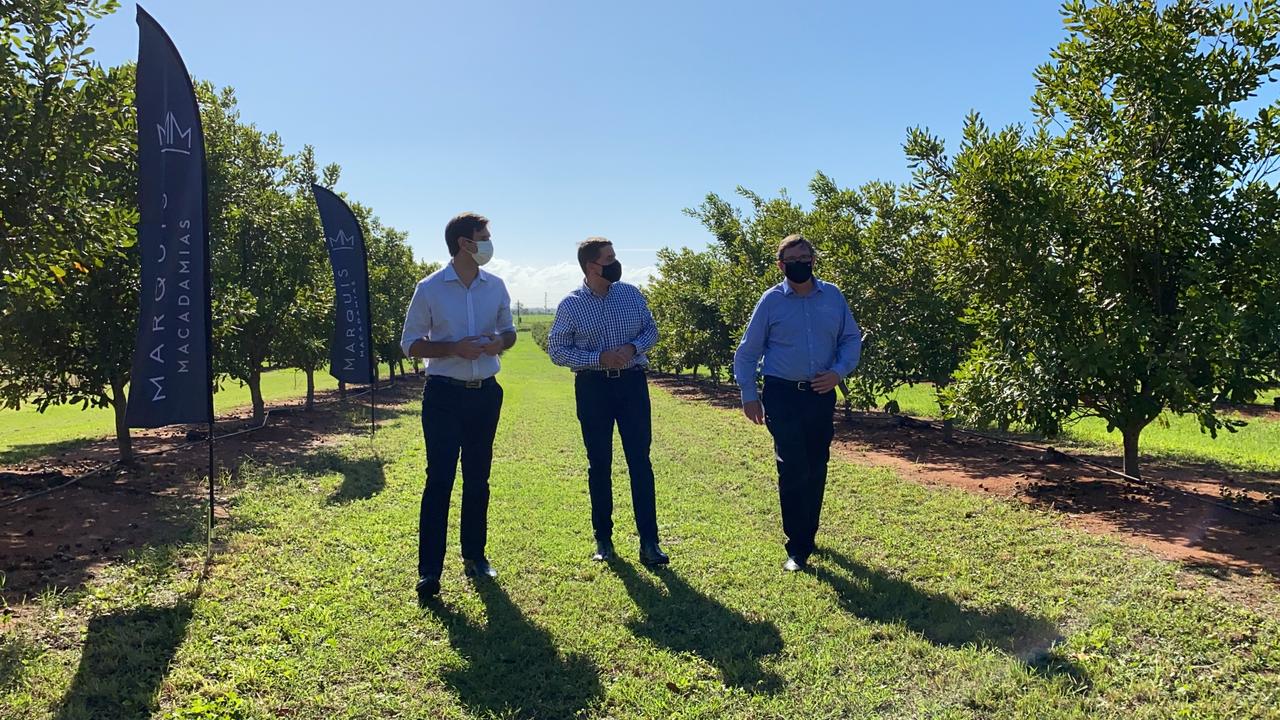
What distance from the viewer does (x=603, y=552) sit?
200 inches

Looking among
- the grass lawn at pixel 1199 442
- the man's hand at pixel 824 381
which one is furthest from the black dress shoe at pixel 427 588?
the grass lawn at pixel 1199 442

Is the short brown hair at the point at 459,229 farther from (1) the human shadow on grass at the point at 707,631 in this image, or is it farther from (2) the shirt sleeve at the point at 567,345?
(1) the human shadow on grass at the point at 707,631

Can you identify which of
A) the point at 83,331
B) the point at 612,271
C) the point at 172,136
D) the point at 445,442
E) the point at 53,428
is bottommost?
the point at 53,428

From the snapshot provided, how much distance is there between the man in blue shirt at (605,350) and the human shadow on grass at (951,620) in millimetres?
1289

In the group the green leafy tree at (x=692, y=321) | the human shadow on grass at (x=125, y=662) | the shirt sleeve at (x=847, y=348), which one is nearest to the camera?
the human shadow on grass at (x=125, y=662)

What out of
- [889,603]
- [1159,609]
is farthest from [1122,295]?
[889,603]

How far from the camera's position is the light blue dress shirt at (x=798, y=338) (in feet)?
15.4

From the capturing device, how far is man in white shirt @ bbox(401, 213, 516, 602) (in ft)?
14.1

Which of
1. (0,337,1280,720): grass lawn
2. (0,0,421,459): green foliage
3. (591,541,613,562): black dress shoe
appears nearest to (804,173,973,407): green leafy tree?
(0,337,1280,720): grass lawn

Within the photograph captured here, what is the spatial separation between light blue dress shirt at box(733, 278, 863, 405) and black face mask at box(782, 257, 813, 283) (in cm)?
11

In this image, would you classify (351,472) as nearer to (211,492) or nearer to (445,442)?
(211,492)

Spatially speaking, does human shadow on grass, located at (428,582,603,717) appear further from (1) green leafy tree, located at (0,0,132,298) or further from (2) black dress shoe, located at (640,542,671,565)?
(1) green leafy tree, located at (0,0,132,298)

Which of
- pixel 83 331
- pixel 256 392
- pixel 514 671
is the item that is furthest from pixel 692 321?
pixel 514 671

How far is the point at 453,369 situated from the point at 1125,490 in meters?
6.72
